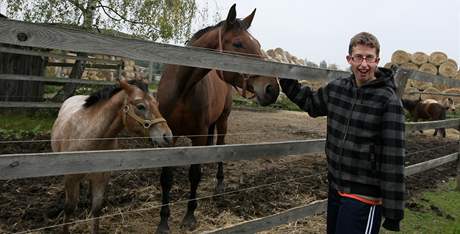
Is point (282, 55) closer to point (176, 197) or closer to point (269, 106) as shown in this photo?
point (269, 106)

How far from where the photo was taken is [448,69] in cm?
2009

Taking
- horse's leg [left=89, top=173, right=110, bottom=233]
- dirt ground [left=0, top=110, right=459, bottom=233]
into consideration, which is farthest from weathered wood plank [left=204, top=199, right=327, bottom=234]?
horse's leg [left=89, top=173, right=110, bottom=233]

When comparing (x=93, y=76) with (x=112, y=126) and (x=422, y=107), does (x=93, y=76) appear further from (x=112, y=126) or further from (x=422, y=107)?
(x=112, y=126)

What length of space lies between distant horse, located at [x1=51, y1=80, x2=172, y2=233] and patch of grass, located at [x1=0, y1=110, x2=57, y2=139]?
160 inches

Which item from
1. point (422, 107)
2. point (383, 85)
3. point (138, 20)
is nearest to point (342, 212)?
point (383, 85)

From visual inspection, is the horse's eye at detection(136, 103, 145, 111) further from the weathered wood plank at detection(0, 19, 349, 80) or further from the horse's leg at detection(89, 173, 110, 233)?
the weathered wood plank at detection(0, 19, 349, 80)

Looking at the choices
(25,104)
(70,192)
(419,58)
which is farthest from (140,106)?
(419,58)

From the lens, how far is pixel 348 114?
2.55 meters

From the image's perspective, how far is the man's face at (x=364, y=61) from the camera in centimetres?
249

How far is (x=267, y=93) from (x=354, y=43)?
1.11 meters

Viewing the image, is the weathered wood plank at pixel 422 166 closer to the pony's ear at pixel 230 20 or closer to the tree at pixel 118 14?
the pony's ear at pixel 230 20

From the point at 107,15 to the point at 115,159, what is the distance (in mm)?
9470

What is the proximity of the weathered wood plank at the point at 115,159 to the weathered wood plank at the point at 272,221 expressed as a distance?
53 centimetres

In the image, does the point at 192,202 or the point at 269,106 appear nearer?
the point at 192,202
